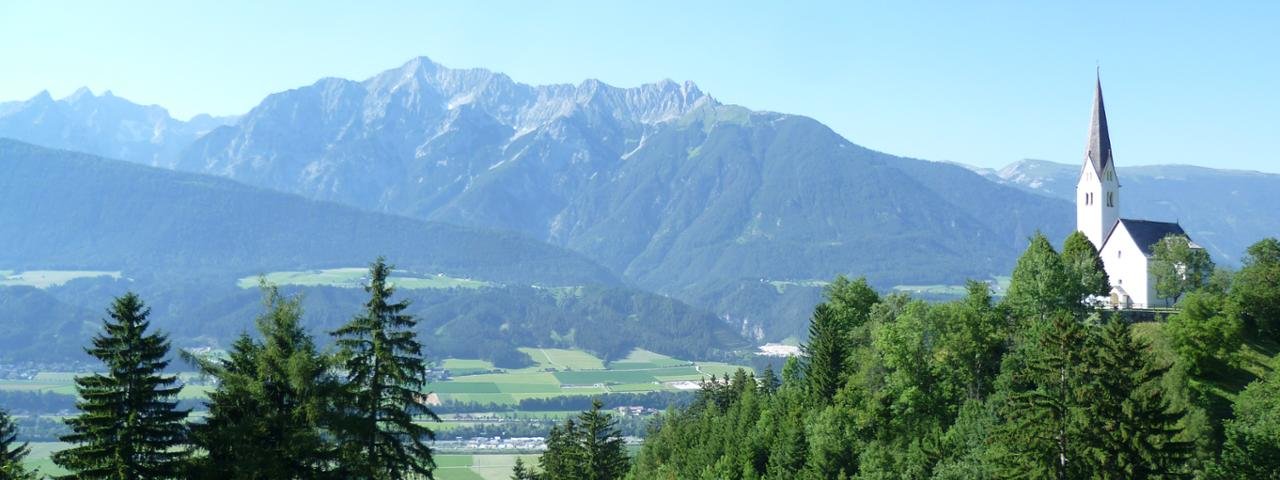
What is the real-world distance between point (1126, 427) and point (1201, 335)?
21399mm

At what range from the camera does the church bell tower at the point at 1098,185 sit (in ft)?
306

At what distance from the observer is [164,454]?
38.4 meters

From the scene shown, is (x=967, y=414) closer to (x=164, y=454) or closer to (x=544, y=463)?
(x=164, y=454)

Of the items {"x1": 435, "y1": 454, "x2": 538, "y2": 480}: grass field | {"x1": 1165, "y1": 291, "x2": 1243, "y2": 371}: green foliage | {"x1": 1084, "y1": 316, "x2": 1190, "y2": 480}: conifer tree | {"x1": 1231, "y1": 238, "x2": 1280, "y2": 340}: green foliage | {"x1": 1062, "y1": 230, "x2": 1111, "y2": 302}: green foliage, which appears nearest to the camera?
{"x1": 1084, "y1": 316, "x2": 1190, "y2": 480}: conifer tree

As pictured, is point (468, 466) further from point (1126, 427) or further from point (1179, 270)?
point (1126, 427)

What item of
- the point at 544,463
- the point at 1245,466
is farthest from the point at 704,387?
the point at 1245,466

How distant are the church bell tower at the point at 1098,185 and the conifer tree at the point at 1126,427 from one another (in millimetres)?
47995

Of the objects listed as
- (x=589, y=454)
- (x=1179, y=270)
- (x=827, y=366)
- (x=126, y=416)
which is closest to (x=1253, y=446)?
(x=827, y=366)

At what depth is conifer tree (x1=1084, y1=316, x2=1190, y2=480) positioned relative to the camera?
45.6 metres

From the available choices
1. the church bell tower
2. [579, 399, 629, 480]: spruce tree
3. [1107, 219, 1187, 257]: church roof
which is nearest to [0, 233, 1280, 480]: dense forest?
[579, 399, 629, 480]: spruce tree

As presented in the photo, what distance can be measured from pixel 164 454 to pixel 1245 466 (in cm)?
4316

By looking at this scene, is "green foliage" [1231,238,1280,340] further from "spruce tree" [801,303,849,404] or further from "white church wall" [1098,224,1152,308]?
"spruce tree" [801,303,849,404]

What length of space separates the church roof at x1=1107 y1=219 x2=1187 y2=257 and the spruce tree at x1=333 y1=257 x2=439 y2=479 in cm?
6287

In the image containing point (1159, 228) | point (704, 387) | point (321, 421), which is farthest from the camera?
point (704, 387)
